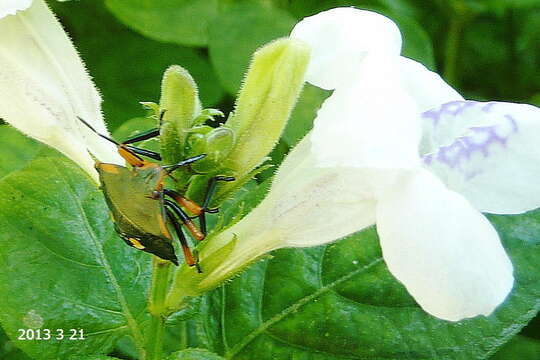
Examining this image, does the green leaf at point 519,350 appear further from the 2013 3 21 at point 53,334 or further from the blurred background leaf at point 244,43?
the 2013 3 21 at point 53,334

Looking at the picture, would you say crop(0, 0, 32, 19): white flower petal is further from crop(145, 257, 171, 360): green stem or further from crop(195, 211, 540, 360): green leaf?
crop(195, 211, 540, 360): green leaf

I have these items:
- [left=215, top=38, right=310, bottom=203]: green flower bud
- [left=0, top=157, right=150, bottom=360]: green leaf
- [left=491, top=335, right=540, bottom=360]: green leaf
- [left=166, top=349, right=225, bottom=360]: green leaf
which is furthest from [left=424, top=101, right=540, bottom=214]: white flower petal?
[left=491, top=335, right=540, bottom=360]: green leaf

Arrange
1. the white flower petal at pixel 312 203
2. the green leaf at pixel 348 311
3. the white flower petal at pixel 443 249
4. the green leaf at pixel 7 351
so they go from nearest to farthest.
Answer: the white flower petal at pixel 443 249 → the white flower petal at pixel 312 203 → the green leaf at pixel 348 311 → the green leaf at pixel 7 351

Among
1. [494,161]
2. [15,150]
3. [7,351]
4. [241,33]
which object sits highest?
[494,161]

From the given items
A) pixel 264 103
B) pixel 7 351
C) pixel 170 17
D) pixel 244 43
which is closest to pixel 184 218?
pixel 264 103

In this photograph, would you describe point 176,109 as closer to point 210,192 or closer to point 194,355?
point 210,192

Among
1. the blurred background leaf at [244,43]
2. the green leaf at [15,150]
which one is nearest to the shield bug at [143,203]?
the green leaf at [15,150]
